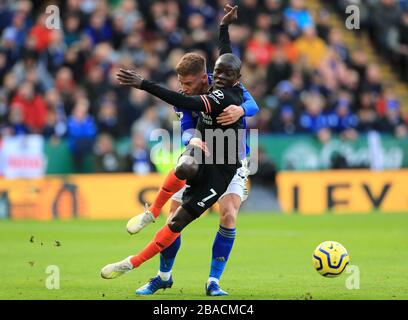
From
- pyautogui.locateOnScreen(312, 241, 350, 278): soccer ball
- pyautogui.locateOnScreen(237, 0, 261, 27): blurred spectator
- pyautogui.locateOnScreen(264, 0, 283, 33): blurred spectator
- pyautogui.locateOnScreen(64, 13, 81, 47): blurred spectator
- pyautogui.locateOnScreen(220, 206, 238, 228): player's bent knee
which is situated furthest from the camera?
pyautogui.locateOnScreen(264, 0, 283, 33): blurred spectator

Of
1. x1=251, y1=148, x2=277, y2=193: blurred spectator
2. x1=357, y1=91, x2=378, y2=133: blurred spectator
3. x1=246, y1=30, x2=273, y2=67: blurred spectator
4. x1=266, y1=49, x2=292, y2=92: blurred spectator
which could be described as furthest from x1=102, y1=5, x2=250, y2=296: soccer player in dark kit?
x1=357, y1=91, x2=378, y2=133: blurred spectator

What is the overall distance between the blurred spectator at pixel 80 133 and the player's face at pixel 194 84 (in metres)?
11.3

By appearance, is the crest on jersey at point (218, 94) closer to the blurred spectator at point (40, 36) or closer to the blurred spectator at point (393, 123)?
the blurred spectator at point (40, 36)

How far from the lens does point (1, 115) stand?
2136cm

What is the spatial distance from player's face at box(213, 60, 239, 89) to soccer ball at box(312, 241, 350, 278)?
2114 mm

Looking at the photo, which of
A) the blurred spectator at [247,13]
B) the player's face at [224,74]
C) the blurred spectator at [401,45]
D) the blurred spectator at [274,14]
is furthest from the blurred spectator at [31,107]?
the player's face at [224,74]

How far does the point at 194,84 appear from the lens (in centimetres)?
1009

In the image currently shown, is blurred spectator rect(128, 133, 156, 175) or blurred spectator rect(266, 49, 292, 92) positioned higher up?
blurred spectator rect(266, 49, 292, 92)

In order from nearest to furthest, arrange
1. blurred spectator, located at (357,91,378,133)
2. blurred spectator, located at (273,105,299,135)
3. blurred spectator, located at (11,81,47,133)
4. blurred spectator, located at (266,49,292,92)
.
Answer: blurred spectator, located at (11,81,47,133) < blurred spectator, located at (273,105,299,135) < blurred spectator, located at (266,49,292,92) < blurred spectator, located at (357,91,378,133)

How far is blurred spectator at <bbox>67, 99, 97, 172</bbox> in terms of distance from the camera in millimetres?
21234

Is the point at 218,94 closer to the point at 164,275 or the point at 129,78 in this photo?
the point at 129,78

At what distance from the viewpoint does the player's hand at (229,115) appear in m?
9.62

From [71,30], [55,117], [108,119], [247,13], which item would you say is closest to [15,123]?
[55,117]

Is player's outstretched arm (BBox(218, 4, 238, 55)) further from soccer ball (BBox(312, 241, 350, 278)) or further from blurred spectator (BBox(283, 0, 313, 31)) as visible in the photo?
blurred spectator (BBox(283, 0, 313, 31))
